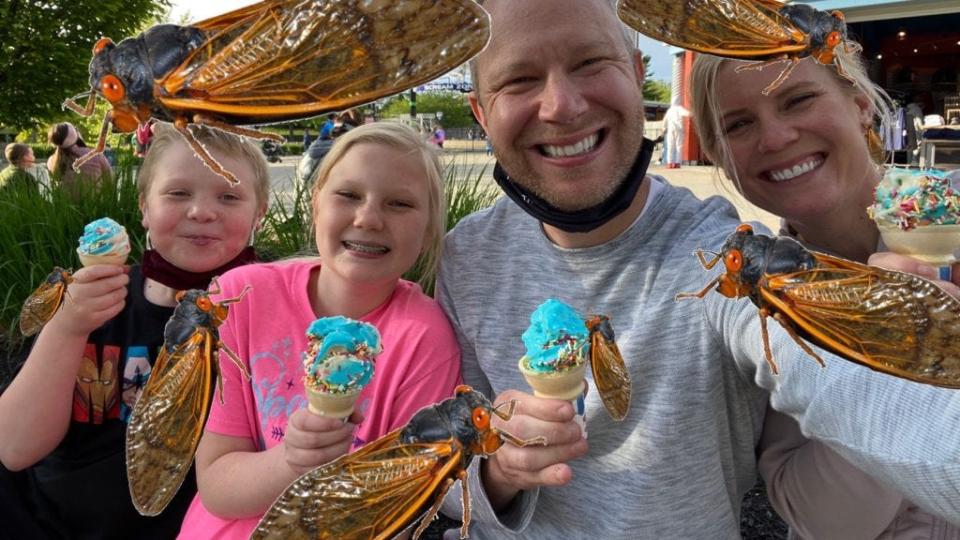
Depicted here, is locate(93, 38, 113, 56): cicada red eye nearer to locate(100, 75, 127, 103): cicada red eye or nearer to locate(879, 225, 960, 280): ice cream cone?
locate(100, 75, 127, 103): cicada red eye

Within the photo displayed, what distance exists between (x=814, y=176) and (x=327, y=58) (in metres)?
0.97

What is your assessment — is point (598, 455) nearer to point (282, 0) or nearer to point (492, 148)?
point (492, 148)

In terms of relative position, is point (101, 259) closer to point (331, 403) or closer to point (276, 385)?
point (276, 385)

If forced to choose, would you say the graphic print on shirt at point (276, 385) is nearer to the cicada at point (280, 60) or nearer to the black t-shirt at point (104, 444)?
the black t-shirt at point (104, 444)

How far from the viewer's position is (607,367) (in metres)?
0.88

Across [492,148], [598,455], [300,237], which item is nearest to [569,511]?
[598,455]

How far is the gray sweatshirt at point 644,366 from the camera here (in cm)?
120

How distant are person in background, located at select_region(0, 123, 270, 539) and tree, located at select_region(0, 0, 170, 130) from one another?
19 centimetres

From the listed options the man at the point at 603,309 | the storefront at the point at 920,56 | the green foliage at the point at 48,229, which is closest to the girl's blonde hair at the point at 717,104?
the man at the point at 603,309

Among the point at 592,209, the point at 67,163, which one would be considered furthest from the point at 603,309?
the point at 67,163

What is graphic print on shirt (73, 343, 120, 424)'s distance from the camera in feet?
5.04

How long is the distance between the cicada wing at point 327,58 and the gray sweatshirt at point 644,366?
73cm

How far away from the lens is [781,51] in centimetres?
57

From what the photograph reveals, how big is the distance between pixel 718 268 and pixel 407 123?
2.49ft
